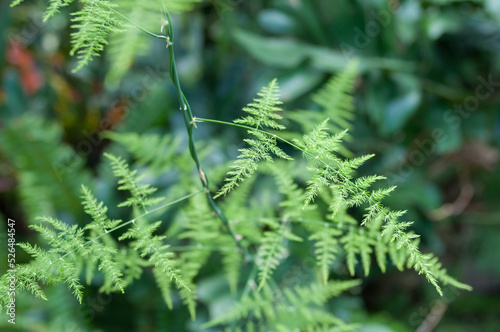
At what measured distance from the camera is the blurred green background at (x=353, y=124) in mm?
1070

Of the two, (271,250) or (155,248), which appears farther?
(271,250)

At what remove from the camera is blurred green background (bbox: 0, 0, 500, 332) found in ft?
3.51

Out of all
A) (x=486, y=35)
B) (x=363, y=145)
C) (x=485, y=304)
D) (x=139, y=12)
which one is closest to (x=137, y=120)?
(x=139, y=12)

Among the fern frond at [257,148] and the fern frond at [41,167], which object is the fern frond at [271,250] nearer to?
the fern frond at [257,148]

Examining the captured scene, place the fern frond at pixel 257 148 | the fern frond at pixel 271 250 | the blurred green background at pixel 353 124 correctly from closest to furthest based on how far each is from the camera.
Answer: the fern frond at pixel 257 148 → the fern frond at pixel 271 250 → the blurred green background at pixel 353 124

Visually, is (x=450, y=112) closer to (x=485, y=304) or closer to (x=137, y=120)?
(x=485, y=304)

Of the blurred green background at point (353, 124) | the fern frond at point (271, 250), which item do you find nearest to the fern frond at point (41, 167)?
the blurred green background at point (353, 124)

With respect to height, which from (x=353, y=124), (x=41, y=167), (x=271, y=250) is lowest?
(x=271, y=250)

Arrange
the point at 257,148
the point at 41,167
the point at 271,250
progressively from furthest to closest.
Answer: the point at 41,167, the point at 271,250, the point at 257,148

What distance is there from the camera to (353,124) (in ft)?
3.96

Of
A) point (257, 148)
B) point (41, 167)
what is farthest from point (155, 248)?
point (41, 167)

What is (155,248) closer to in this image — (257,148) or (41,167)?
(257,148)

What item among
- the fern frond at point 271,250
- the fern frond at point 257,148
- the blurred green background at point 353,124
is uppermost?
the blurred green background at point 353,124

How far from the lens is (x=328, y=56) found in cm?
106
